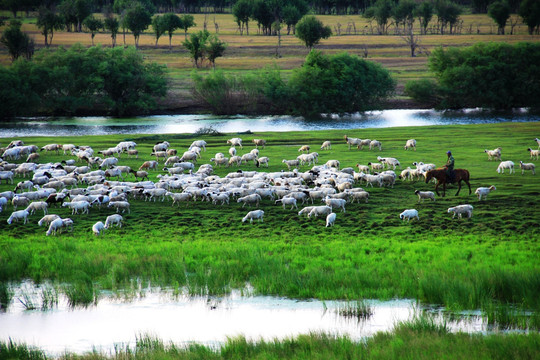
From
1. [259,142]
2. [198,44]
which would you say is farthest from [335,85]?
[259,142]

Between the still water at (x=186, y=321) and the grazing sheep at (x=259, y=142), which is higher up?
the grazing sheep at (x=259, y=142)

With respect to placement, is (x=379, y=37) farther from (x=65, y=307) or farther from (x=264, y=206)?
(x=65, y=307)

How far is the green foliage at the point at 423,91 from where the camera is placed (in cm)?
8644

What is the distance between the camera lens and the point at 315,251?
20.5 metres

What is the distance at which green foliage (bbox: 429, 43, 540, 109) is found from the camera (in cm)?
8381

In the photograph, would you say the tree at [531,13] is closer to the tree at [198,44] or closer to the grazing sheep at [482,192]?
the tree at [198,44]

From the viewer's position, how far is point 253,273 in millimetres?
18812

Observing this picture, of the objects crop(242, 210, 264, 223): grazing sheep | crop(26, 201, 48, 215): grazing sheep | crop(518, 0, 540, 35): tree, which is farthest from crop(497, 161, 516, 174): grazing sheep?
crop(518, 0, 540, 35): tree

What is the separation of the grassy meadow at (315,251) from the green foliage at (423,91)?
56578 millimetres

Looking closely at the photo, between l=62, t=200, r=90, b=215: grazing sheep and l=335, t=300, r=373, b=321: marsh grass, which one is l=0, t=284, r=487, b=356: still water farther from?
l=62, t=200, r=90, b=215: grazing sheep

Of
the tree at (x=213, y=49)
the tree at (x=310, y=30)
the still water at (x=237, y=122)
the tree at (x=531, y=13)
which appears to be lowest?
the still water at (x=237, y=122)

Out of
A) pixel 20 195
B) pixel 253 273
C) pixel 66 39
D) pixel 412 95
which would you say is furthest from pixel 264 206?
pixel 66 39

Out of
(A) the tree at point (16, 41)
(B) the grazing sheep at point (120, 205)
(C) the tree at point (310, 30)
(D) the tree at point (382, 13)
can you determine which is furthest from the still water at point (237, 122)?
(D) the tree at point (382, 13)

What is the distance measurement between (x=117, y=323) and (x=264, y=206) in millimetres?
12290
